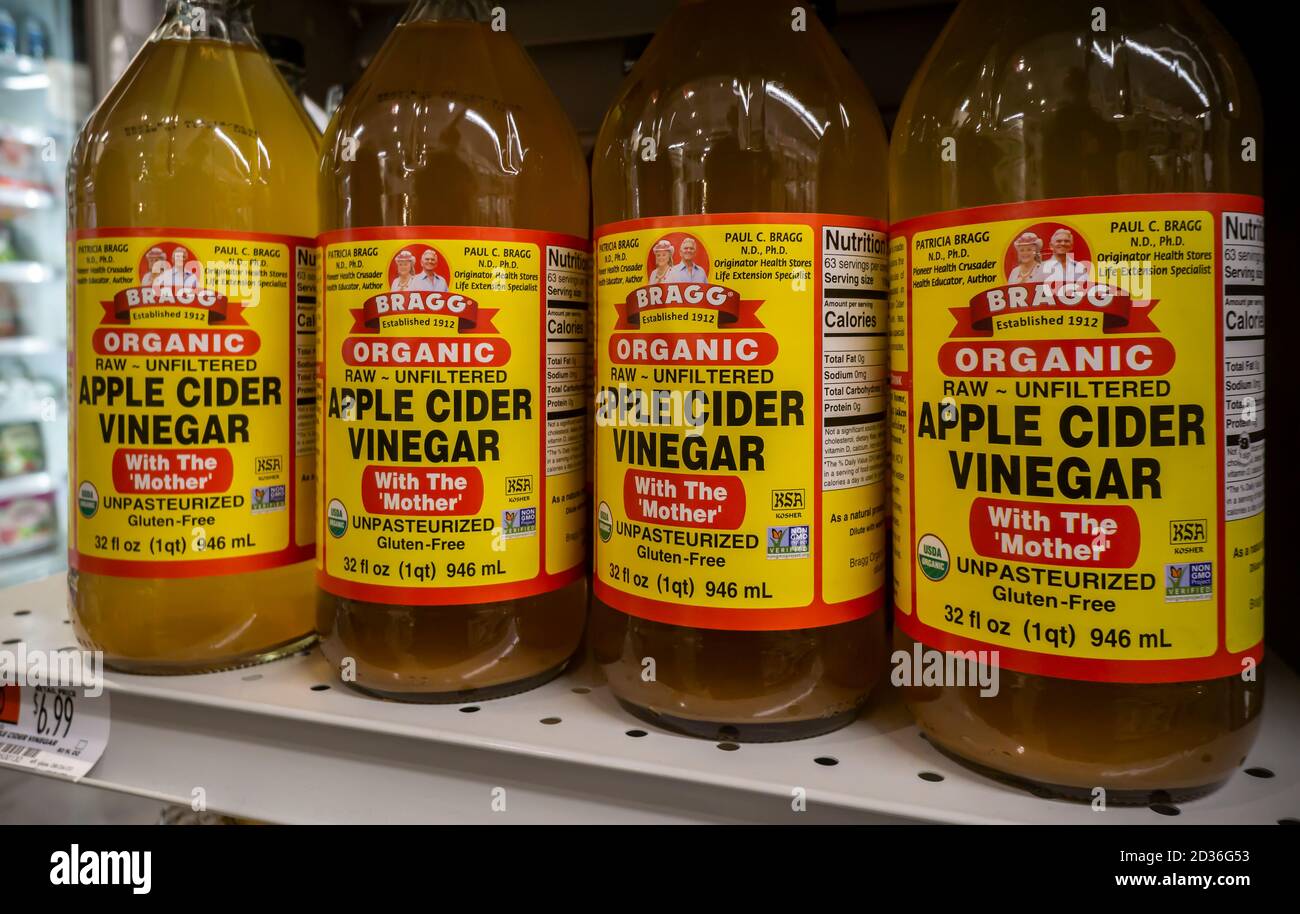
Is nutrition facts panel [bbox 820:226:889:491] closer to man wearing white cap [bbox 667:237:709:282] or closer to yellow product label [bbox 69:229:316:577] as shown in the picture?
man wearing white cap [bbox 667:237:709:282]

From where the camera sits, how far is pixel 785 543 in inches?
27.5

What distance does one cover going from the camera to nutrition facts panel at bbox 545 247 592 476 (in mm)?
812

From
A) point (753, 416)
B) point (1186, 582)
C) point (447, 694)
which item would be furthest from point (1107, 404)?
point (447, 694)

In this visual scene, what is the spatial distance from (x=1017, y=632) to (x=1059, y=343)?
0.62ft

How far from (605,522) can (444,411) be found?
0.16 metres

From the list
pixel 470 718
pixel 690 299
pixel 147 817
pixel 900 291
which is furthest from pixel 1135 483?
pixel 147 817

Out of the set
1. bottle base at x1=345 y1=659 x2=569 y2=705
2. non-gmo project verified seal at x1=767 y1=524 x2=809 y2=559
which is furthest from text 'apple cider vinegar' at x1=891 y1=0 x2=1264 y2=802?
bottle base at x1=345 y1=659 x2=569 y2=705

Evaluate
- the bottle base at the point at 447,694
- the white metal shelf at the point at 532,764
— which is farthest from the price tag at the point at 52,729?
the bottle base at the point at 447,694

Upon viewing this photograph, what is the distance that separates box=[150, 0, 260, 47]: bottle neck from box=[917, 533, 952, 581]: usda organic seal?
0.83 m

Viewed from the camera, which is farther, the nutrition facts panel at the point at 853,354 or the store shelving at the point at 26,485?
the store shelving at the point at 26,485

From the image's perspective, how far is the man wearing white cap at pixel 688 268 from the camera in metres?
0.70

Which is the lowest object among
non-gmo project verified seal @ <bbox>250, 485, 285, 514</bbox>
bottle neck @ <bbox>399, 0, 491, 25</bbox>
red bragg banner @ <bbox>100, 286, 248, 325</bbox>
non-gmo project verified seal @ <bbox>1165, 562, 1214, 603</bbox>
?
non-gmo project verified seal @ <bbox>1165, 562, 1214, 603</bbox>

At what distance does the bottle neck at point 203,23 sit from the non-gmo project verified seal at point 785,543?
741 millimetres

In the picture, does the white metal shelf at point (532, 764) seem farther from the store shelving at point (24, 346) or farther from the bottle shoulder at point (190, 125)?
the store shelving at point (24, 346)
